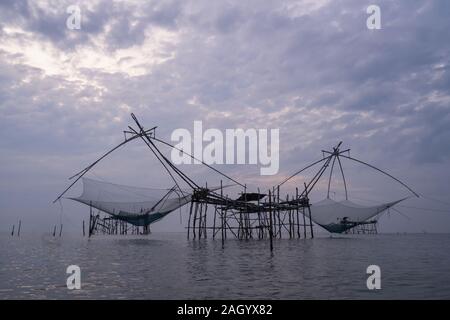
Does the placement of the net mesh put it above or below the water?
above

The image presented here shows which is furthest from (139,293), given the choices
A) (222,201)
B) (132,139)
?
(222,201)

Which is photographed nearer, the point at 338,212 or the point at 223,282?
the point at 223,282

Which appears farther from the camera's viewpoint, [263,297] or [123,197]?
[123,197]

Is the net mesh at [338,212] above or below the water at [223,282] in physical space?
above

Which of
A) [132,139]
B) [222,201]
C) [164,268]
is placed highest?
[132,139]

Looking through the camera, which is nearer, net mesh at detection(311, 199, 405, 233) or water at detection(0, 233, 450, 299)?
water at detection(0, 233, 450, 299)

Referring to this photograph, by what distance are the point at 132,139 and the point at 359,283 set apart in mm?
10975

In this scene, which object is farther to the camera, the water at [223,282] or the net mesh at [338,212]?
the net mesh at [338,212]

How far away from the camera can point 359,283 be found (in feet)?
37.4
